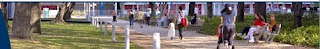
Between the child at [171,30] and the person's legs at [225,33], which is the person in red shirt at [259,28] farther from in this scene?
the person's legs at [225,33]

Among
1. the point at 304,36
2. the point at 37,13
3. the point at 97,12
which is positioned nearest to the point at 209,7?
the point at 97,12

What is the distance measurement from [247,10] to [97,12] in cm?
1145

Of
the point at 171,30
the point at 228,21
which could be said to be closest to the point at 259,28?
the point at 171,30

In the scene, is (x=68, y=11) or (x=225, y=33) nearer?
(x=225, y=33)

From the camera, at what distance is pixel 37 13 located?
826 inches

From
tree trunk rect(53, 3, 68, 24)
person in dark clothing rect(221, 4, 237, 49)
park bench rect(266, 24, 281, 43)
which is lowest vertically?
park bench rect(266, 24, 281, 43)

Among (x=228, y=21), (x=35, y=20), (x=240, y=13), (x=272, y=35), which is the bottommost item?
(x=272, y=35)

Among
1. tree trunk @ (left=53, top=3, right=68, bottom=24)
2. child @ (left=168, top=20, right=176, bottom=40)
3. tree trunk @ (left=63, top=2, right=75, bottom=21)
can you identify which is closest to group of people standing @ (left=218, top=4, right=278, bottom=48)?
child @ (left=168, top=20, right=176, bottom=40)

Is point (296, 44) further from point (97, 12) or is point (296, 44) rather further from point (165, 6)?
point (97, 12)

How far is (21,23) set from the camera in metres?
16.2

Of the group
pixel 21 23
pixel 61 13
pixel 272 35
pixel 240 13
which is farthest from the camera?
pixel 61 13

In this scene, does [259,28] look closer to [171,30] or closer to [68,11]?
[171,30]

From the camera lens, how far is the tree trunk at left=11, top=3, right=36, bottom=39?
15.9 meters

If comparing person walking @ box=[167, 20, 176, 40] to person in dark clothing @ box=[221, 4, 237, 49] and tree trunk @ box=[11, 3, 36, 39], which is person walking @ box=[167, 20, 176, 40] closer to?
tree trunk @ box=[11, 3, 36, 39]
